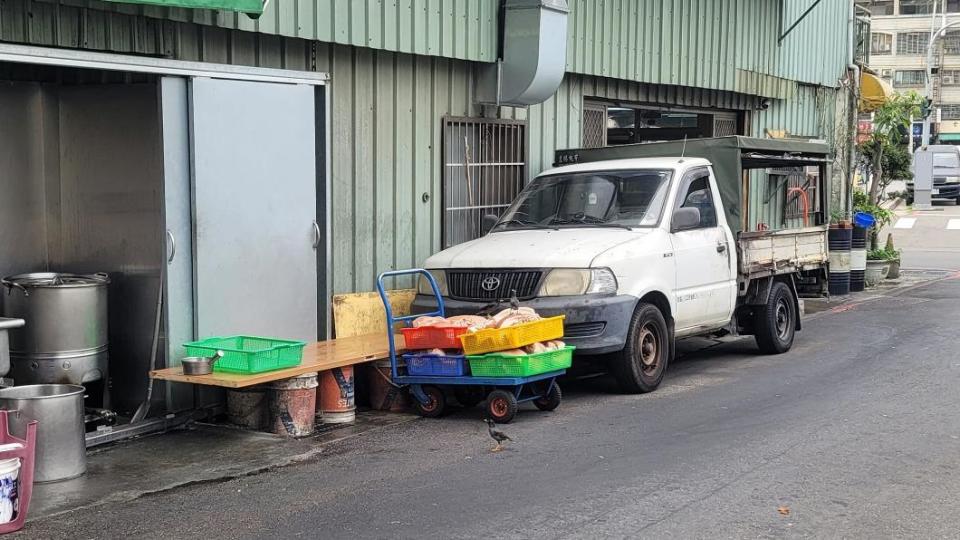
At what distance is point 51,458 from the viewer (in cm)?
707

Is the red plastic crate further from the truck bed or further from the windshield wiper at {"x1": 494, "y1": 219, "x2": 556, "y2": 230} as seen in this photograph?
the truck bed

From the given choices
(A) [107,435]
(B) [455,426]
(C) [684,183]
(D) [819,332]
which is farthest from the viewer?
(D) [819,332]

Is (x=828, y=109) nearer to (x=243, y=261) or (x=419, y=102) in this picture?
(x=419, y=102)

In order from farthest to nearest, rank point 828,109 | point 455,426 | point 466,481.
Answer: point 828,109 → point 455,426 → point 466,481

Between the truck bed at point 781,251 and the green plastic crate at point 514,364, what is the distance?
3.45 m

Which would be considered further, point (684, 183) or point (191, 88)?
point (684, 183)

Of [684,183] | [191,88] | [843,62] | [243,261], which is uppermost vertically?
[843,62]

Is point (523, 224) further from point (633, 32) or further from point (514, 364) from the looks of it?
point (633, 32)

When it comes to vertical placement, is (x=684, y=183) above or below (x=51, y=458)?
above

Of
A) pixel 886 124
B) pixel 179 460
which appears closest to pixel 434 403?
pixel 179 460

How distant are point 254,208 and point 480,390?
2.39m

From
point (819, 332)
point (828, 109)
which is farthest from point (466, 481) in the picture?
point (828, 109)

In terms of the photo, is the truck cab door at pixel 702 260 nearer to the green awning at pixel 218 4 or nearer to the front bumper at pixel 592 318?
the front bumper at pixel 592 318

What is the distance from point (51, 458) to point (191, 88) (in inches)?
119
